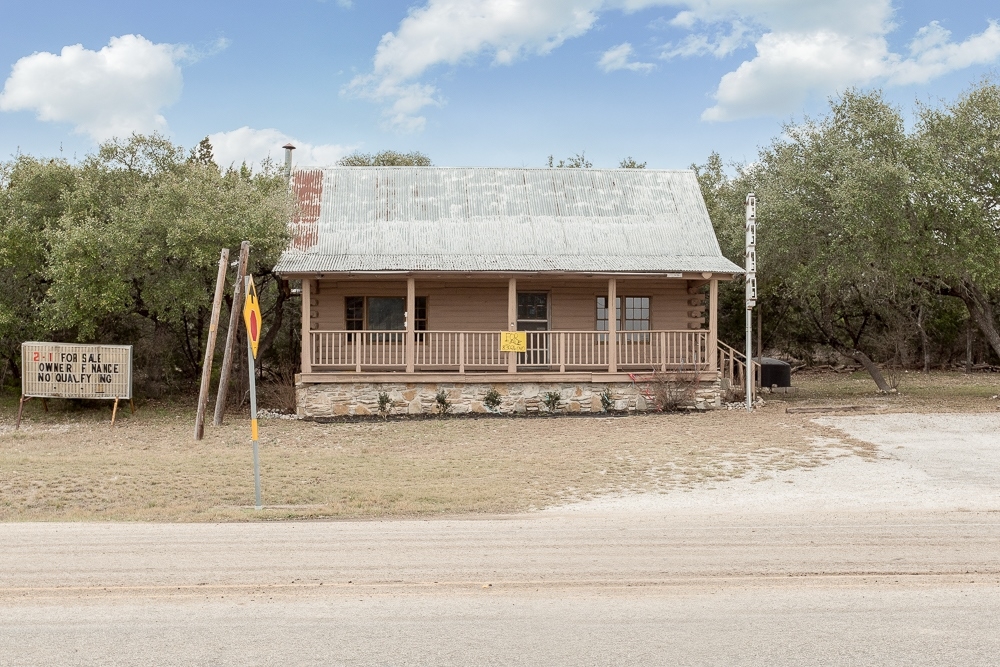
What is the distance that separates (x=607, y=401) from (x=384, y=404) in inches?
198

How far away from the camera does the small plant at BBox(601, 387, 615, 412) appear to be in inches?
781

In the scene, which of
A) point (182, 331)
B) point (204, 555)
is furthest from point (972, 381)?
point (204, 555)

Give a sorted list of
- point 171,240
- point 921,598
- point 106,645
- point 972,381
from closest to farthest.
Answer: point 106,645 → point 921,598 → point 171,240 → point 972,381

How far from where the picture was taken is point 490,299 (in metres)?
21.7

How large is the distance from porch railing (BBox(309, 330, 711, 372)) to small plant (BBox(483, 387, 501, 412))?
0.70 metres

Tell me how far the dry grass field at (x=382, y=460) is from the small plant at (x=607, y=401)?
61cm

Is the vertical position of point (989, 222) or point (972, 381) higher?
point (989, 222)

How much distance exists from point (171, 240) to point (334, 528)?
12.5m

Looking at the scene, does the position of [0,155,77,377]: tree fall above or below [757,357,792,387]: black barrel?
above

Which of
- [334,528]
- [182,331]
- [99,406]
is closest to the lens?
[334,528]

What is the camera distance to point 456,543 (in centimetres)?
798

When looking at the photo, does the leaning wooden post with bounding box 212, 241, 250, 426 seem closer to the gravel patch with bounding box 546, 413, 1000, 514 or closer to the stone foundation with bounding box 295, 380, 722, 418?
the stone foundation with bounding box 295, 380, 722, 418

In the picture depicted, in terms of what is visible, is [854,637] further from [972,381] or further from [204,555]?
[972,381]

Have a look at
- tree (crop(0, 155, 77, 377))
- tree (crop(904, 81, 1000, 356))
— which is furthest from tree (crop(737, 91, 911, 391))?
tree (crop(0, 155, 77, 377))
